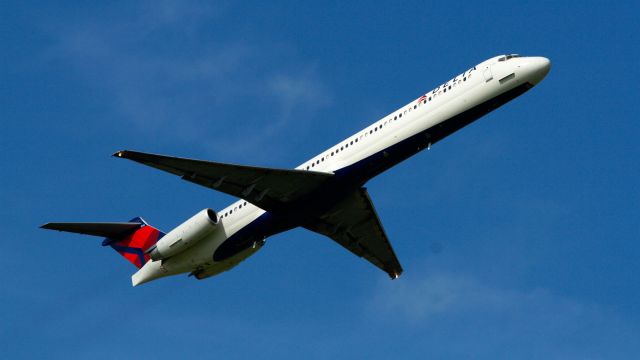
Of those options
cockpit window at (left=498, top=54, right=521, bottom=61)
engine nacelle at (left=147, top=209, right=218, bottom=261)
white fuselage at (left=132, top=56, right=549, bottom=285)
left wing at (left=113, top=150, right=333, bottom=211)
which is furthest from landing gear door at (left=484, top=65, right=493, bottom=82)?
engine nacelle at (left=147, top=209, right=218, bottom=261)

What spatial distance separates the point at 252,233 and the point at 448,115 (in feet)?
31.0

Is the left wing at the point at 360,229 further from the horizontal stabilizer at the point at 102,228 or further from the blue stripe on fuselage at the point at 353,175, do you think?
the horizontal stabilizer at the point at 102,228

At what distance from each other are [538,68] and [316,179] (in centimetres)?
937

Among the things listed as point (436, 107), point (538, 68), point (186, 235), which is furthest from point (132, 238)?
point (538, 68)

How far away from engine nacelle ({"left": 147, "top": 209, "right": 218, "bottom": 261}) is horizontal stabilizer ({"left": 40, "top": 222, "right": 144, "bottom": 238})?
311 centimetres

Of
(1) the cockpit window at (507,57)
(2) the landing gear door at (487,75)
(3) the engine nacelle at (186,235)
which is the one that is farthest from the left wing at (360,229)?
(1) the cockpit window at (507,57)

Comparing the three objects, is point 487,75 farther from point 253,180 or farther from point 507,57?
point 253,180

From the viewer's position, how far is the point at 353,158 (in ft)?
128

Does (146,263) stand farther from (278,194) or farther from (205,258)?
(278,194)

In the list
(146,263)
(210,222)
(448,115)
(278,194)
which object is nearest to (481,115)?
(448,115)

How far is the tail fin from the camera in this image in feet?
148

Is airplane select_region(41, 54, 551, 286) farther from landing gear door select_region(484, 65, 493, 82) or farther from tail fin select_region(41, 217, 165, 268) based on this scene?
tail fin select_region(41, 217, 165, 268)

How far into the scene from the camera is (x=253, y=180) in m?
39.0

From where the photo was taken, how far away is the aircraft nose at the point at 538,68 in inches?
1485
